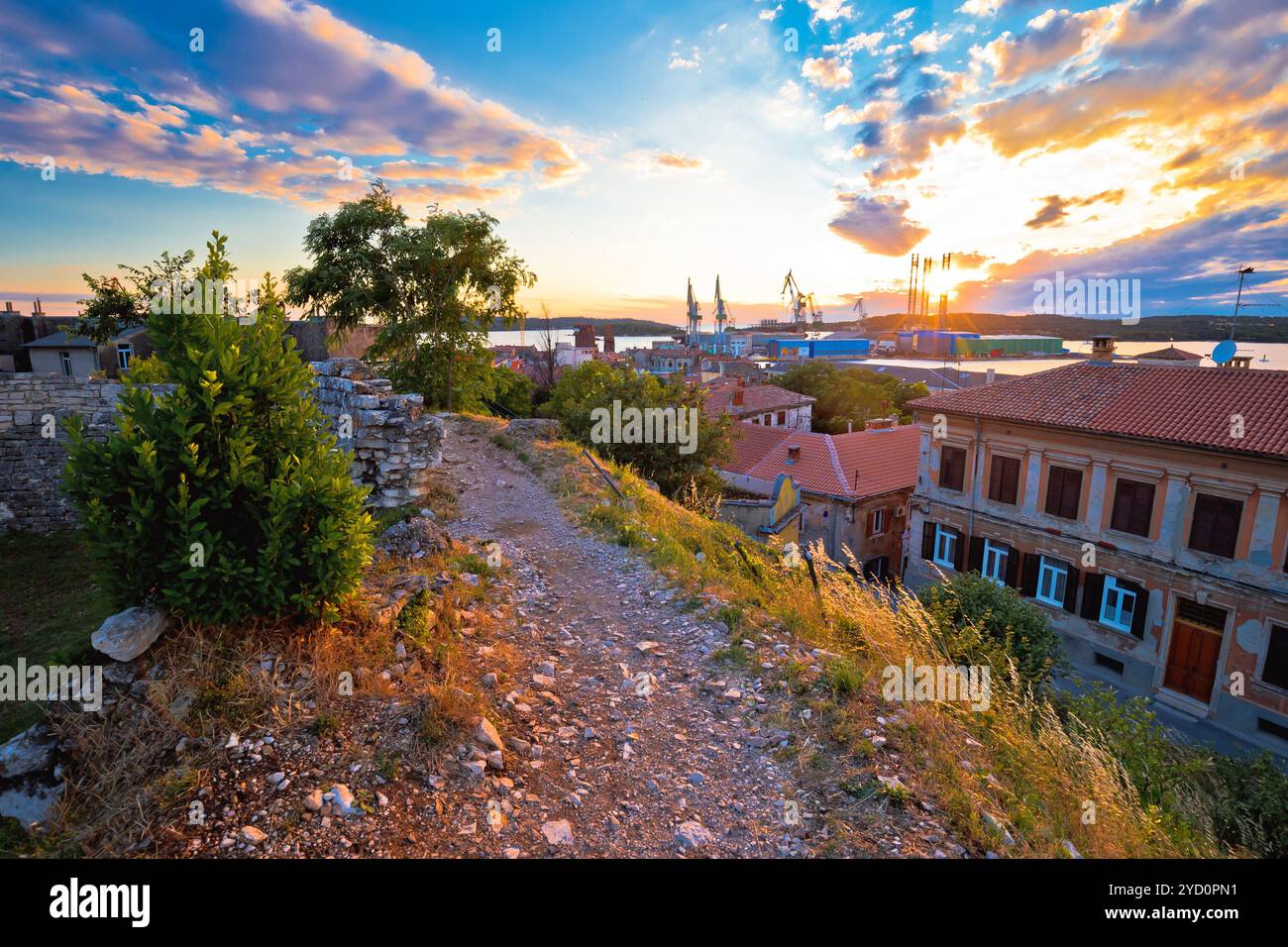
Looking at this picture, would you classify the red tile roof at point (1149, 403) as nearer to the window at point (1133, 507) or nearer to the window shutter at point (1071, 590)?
the window at point (1133, 507)

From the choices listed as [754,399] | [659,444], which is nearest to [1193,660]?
[659,444]

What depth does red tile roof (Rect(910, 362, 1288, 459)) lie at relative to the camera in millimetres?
18094

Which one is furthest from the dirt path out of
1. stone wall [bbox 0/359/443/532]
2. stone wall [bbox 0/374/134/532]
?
stone wall [bbox 0/374/134/532]

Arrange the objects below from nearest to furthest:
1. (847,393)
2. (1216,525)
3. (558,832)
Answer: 1. (558,832)
2. (1216,525)
3. (847,393)

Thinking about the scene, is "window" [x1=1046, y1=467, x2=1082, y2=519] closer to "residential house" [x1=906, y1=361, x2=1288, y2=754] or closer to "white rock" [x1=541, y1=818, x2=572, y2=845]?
"residential house" [x1=906, y1=361, x2=1288, y2=754]

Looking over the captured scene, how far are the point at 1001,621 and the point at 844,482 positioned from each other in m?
18.0

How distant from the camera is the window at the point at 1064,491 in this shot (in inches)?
856

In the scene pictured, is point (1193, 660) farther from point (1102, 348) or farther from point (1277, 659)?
point (1102, 348)

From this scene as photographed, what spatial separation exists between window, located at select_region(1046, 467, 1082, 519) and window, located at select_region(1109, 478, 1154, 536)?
3.93 feet

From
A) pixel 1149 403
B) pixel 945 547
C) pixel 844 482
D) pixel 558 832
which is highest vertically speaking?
pixel 1149 403

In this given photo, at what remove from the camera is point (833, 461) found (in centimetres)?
3294

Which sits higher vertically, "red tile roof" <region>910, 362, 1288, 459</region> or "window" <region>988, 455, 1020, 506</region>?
"red tile roof" <region>910, 362, 1288, 459</region>

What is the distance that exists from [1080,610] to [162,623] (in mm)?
25718

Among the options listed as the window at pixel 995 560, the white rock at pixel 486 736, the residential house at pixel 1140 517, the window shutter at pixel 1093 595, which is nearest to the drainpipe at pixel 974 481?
the residential house at pixel 1140 517
